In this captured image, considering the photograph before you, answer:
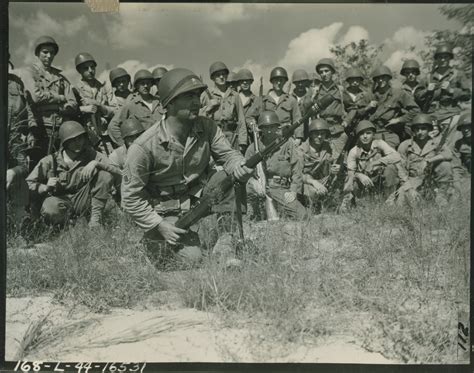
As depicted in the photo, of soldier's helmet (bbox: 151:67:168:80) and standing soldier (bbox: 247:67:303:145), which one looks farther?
standing soldier (bbox: 247:67:303:145)

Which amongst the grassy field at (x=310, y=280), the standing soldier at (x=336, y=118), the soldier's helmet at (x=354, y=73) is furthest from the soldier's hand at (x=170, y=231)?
the soldier's helmet at (x=354, y=73)

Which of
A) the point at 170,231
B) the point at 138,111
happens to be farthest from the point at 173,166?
the point at 138,111

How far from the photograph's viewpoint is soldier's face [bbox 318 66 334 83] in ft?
19.3

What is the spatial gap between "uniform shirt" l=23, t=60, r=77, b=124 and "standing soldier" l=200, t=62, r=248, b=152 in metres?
1.54

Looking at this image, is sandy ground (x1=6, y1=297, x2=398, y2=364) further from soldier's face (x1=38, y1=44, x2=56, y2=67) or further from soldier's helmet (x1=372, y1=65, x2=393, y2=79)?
soldier's helmet (x1=372, y1=65, x2=393, y2=79)

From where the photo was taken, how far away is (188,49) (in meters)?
5.25

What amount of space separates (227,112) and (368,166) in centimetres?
180

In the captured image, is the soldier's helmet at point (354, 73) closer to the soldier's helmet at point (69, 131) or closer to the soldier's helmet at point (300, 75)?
the soldier's helmet at point (300, 75)

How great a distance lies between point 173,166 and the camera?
5238 millimetres

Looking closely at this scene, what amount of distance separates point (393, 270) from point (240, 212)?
142 cm

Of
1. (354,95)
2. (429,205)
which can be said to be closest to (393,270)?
(429,205)

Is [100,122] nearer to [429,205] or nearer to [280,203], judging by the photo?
[280,203]

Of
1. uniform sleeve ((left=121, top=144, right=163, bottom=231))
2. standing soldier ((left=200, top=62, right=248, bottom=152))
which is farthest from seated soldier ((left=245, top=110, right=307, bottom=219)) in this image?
uniform sleeve ((left=121, top=144, right=163, bottom=231))

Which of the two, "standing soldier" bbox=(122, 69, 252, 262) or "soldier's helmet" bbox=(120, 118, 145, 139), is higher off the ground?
"soldier's helmet" bbox=(120, 118, 145, 139)
